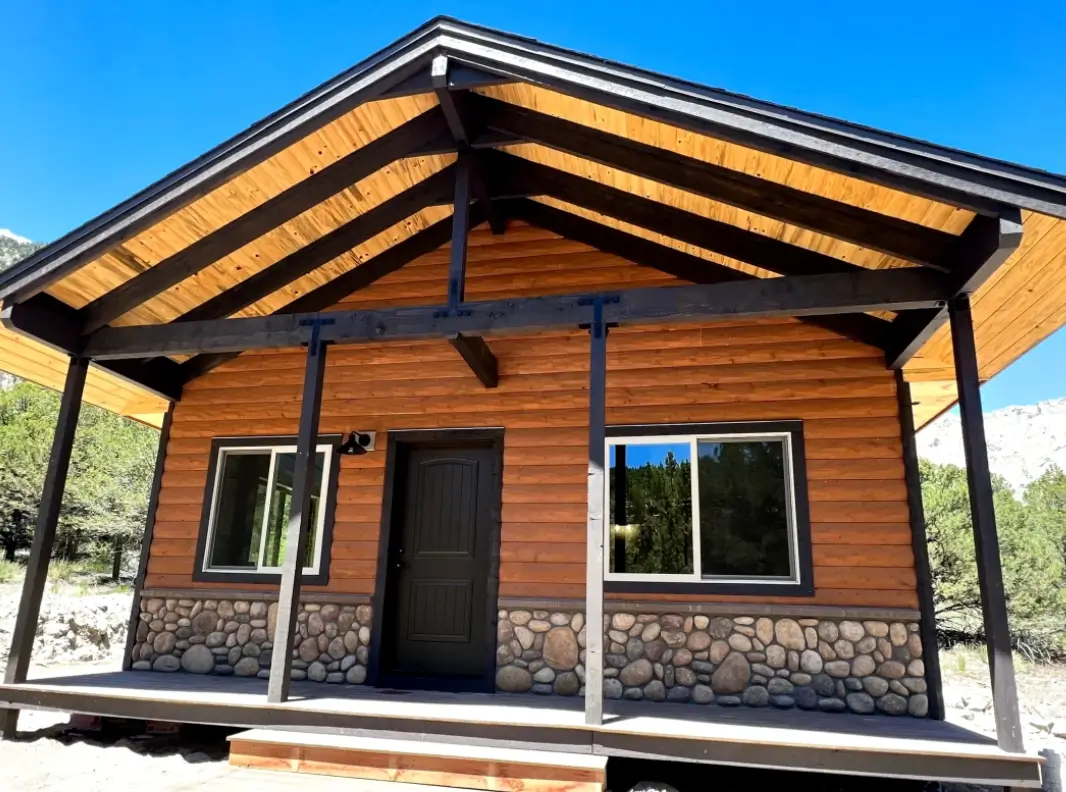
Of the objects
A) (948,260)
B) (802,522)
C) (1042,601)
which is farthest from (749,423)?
(1042,601)

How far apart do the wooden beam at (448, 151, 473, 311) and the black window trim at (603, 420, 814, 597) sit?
1.88 metres

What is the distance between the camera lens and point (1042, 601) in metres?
12.0

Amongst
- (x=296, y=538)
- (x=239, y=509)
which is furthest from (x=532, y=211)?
(x=239, y=509)

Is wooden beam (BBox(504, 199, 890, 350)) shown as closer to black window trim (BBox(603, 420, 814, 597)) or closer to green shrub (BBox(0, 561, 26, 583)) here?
black window trim (BBox(603, 420, 814, 597))

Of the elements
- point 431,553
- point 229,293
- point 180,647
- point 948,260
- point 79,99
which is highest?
point 79,99

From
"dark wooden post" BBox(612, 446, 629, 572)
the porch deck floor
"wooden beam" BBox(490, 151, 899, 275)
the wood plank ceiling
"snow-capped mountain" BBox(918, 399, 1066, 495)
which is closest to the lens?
the porch deck floor

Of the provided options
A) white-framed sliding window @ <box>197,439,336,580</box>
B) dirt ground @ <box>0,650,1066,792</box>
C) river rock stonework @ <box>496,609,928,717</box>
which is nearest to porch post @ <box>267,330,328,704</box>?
dirt ground @ <box>0,650,1066,792</box>

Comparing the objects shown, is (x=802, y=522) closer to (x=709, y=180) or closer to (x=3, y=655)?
(x=709, y=180)

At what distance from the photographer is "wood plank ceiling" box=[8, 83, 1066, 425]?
3.94 m

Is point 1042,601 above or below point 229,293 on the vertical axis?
below

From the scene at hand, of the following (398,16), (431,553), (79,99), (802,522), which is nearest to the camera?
(802,522)

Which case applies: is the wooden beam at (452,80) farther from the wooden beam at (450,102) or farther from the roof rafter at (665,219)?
the roof rafter at (665,219)

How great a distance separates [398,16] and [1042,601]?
1616 centimetres

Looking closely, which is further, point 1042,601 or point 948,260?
point 1042,601
